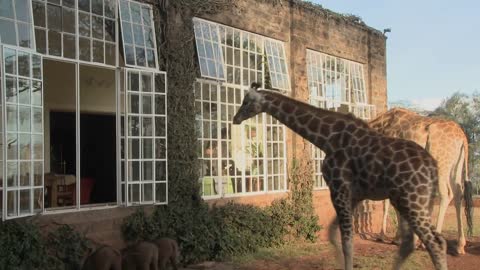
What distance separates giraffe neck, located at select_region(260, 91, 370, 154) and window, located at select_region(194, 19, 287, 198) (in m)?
2.20

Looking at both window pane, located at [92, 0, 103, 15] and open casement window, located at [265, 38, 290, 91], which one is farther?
open casement window, located at [265, 38, 290, 91]

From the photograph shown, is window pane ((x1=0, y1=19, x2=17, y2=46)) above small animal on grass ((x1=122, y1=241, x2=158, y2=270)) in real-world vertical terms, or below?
above

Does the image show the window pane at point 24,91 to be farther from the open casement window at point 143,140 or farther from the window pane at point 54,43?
the open casement window at point 143,140

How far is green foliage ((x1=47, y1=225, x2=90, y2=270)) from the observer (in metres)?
7.18

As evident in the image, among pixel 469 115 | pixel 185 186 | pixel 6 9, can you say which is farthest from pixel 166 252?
pixel 469 115

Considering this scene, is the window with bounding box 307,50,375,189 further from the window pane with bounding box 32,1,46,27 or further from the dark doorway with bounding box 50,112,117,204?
the window pane with bounding box 32,1,46,27

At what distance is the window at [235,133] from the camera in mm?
9938

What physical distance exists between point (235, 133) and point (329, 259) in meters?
2.88

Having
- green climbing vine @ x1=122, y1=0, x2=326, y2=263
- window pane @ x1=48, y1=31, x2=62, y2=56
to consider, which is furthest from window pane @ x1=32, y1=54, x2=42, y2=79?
green climbing vine @ x1=122, y1=0, x2=326, y2=263

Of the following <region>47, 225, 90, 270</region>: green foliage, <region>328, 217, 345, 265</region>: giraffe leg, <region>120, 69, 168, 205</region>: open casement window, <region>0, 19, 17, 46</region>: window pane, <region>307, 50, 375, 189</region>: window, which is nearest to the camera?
<region>0, 19, 17, 46</region>: window pane

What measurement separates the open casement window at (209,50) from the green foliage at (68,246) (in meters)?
3.60

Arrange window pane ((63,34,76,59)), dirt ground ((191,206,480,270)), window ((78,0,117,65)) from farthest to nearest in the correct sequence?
dirt ground ((191,206,480,270)), window ((78,0,117,65)), window pane ((63,34,76,59))

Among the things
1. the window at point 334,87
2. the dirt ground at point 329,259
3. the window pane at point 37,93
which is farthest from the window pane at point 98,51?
the window at point 334,87

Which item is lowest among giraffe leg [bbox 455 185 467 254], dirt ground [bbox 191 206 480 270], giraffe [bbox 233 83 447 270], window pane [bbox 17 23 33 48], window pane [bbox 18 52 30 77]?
dirt ground [bbox 191 206 480 270]
